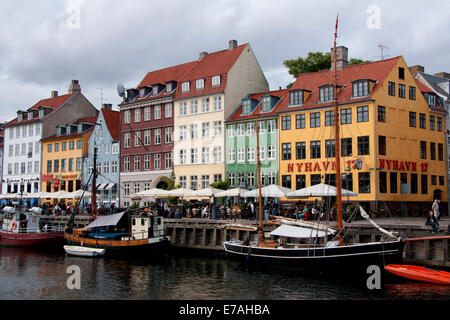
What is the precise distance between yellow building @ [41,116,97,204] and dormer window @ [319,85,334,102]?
110 ft

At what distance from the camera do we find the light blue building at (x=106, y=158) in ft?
211

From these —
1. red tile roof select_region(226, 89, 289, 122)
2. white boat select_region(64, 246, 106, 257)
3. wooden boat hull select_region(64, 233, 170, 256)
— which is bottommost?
white boat select_region(64, 246, 106, 257)

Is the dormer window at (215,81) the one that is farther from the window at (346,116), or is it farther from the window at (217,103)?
the window at (346,116)

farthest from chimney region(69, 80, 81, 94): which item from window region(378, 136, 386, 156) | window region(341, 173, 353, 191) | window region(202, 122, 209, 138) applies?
window region(378, 136, 386, 156)

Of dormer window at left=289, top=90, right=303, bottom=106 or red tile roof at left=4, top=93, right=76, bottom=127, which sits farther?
red tile roof at left=4, top=93, right=76, bottom=127

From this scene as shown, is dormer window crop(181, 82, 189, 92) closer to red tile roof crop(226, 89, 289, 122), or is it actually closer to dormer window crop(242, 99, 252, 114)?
red tile roof crop(226, 89, 289, 122)

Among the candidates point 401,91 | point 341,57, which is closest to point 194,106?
point 341,57

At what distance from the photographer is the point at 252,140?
51938mm

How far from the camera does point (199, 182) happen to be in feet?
183

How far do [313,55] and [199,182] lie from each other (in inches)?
724

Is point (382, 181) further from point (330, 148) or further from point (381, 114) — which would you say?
point (381, 114)

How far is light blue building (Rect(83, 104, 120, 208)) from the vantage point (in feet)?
211
